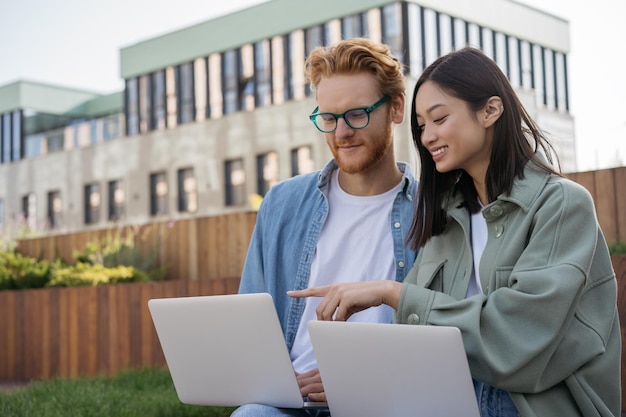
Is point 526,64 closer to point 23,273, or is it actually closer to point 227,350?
point 23,273

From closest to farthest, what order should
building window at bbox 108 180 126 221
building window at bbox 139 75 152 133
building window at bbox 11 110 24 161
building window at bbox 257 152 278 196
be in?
building window at bbox 257 152 278 196 → building window at bbox 108 180 126 221 → building window at bbox 139 75 152 133 → building window at bbox 11 110 24 161

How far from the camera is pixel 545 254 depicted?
7.23 ft

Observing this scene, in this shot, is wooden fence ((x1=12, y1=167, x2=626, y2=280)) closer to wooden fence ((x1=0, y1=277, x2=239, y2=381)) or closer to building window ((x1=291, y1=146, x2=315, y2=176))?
wooden fence ((x1=0, y1=277, x2=239, y2=381))

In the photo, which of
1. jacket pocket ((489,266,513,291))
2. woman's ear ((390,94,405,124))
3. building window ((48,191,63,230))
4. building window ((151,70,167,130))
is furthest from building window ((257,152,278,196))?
jacket pocket ((489,266,513,291))

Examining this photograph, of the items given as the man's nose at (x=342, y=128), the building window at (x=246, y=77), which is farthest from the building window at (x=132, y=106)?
the man's nose at (x=342, y=128)

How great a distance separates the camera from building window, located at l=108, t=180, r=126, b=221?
29.8m

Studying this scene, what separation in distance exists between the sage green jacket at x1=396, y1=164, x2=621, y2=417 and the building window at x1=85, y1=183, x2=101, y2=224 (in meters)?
29.3

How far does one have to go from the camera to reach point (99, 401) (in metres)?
4.94

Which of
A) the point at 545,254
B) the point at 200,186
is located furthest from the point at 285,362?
the point at 200,186

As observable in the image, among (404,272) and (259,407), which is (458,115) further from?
(259,407)

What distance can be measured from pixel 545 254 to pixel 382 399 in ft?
1.73

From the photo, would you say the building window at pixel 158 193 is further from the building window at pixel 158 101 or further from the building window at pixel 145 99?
the building window at pixel 145 99

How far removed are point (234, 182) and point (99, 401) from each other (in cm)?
2201

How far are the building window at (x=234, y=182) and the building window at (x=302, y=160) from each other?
202 centimetres
